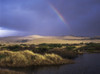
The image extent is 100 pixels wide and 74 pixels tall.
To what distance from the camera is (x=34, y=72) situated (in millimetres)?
19875

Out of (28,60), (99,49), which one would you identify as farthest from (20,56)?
(99,49)

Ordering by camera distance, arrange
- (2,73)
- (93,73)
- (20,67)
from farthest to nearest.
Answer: (20,67)
(93,73)
(2,73)

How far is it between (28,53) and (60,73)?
913 centimetres

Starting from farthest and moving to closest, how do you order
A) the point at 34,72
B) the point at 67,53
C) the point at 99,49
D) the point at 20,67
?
the point at 99,49 → the point at 67,53 → the point at 20,67 → the point at 34,72

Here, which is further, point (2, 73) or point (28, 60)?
point (28, 60)

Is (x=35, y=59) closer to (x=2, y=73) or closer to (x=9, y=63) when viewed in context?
(x=9, y=63)

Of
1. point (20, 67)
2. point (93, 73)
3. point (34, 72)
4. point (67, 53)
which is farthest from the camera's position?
point (67, 53)

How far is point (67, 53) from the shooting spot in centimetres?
3419

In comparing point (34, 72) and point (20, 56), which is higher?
point (20, 56)

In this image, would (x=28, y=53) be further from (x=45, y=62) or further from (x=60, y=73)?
(x=60, y=73)

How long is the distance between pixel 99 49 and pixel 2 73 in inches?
1496

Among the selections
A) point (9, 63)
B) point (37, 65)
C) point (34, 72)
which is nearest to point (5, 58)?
point (9, 63)

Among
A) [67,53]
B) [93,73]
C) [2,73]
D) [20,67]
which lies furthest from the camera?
[67,53]

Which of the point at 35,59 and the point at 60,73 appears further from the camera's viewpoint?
the point at 35,59
